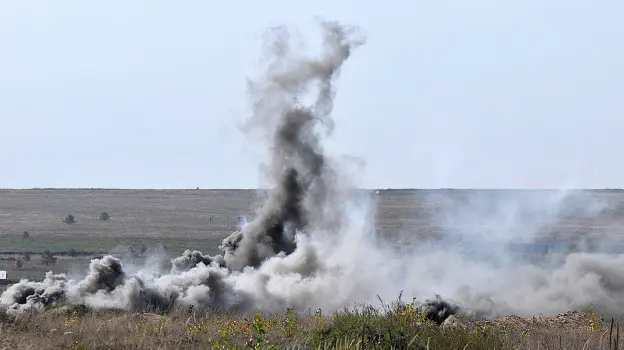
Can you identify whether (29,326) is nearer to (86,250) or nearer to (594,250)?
(594,250)

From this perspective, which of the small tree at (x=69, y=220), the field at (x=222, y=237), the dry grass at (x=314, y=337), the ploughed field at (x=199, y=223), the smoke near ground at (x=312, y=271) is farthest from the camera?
the small tree at (x=69, y=220)

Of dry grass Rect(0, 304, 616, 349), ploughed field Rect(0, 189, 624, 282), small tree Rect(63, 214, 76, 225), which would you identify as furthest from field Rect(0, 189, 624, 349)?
small tree Rect(63, 214, 76, 225)

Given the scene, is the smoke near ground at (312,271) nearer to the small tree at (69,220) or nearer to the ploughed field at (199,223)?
the ploughed field at (199,223)

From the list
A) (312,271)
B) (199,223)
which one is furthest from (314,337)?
(199,223)

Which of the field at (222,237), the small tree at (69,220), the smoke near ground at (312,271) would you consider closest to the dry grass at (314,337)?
the field at (222,237)

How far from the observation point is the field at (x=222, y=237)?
16672 millimetres

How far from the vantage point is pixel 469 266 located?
181 ft

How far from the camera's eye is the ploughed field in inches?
3115

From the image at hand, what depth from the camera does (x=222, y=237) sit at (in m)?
93.6

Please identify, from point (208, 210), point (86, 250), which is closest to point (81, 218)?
point (208, 210)

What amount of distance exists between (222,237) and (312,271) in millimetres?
46062

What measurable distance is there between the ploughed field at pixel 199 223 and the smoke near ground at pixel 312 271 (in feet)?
12.2

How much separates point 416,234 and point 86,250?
3349 centimetres

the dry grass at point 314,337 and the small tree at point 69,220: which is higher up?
the small tree at point 69,220
